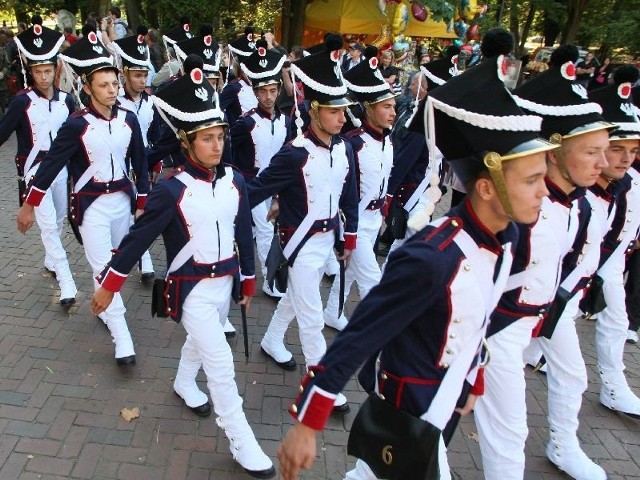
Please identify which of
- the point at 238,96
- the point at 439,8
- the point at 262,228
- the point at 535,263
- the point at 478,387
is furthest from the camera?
the point at 439,8

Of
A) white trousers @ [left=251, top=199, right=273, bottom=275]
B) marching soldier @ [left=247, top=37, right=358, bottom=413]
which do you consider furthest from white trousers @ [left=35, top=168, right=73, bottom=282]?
marching soldier @ [left=247, top=37, right=358, bottom=413]

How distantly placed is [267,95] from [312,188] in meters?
2.65

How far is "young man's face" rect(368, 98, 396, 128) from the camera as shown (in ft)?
17.9

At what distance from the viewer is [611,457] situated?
169 inches

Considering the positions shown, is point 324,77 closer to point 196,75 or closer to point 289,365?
point 196,75

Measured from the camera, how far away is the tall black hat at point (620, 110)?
402cm

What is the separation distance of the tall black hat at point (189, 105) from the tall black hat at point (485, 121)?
1.68 meters

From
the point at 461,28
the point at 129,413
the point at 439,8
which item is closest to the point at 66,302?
the point at 129,413

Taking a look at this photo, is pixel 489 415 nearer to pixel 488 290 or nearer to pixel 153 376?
pixel 488 290

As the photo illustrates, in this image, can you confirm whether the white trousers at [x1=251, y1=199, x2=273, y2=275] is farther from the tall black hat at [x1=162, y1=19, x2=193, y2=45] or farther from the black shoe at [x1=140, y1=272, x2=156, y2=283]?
the tall black hat at [x1=162, y1=19, x2=193, y2=45]

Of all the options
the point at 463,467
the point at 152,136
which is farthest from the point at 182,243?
the point at 152,136

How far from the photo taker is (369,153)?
549 cm

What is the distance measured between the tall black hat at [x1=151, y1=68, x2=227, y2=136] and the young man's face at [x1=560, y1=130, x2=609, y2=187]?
2202mm

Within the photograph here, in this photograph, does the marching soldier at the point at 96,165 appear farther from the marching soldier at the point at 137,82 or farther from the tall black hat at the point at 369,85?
the tall black hat at the point at 369,85
